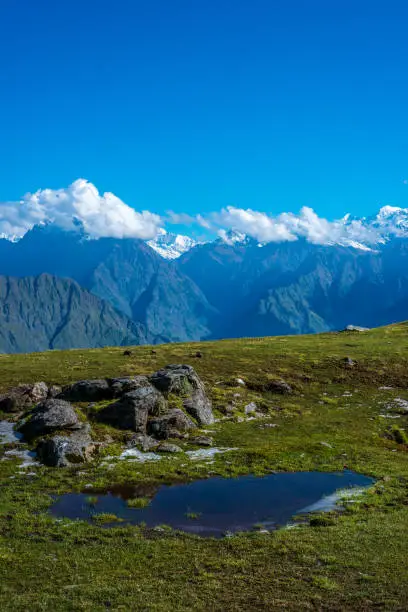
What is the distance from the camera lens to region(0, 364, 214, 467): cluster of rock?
38.1m

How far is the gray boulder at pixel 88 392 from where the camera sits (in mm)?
48375

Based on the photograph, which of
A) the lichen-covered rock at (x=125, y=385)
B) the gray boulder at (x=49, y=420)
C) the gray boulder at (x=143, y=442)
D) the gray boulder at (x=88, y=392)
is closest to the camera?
the gray boulder at (x=49, y=420)

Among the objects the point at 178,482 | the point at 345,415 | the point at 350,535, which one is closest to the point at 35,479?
the point at 178,482

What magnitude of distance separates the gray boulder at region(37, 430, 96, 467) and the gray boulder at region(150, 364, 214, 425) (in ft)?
40.2

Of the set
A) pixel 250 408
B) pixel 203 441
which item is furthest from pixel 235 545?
pixel 250 408

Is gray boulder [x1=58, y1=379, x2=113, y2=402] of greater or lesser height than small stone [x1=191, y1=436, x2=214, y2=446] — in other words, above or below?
above

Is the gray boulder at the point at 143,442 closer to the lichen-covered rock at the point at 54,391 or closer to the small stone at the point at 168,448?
the small stone at the point at 168,448

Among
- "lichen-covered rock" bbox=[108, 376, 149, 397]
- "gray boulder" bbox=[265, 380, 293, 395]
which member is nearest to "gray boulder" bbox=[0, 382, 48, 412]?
"lichen-covered rock" bbox=[108, 376, 149, 397]

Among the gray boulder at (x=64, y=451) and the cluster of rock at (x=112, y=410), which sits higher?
the cluster of rock at (x=112, y=410)

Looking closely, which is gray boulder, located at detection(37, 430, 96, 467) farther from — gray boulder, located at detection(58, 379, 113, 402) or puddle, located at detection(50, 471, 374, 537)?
gray boulder, located at detection(58, 379, 113, 402)

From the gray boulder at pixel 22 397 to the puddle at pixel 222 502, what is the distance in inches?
744

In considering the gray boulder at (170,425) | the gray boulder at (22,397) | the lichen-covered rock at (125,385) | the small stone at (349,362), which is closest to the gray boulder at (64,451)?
the gray boulder at (170,425)

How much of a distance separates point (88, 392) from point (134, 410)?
6996mm

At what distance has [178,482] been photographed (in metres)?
33.9
